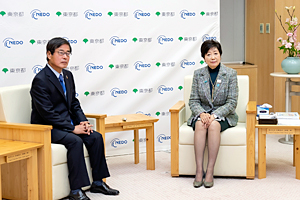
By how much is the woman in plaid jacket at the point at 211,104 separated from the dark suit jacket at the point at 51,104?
41.3 inches

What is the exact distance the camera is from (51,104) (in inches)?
124

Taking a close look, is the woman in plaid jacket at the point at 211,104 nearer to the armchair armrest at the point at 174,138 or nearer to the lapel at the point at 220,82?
the lapel at the point at 220,82

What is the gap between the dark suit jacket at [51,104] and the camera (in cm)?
312

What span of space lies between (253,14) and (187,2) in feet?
5.58

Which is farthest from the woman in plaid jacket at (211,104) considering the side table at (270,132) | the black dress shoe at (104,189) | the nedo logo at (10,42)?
the nedo logo at (10,42)

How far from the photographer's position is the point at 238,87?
386 centimetres

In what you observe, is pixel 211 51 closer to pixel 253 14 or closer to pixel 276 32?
pixel 276 32

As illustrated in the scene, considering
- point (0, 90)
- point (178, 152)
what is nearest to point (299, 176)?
point (178, 152)

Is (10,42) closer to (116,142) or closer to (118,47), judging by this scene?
(118,47)

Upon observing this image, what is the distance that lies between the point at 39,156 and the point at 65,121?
37cm

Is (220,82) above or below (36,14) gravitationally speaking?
below

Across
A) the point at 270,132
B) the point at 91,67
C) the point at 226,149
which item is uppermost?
the point at 91,67

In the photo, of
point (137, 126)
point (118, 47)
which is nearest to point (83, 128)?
point (137, 126)

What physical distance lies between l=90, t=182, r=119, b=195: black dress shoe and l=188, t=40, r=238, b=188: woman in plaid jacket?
2.23 feet
